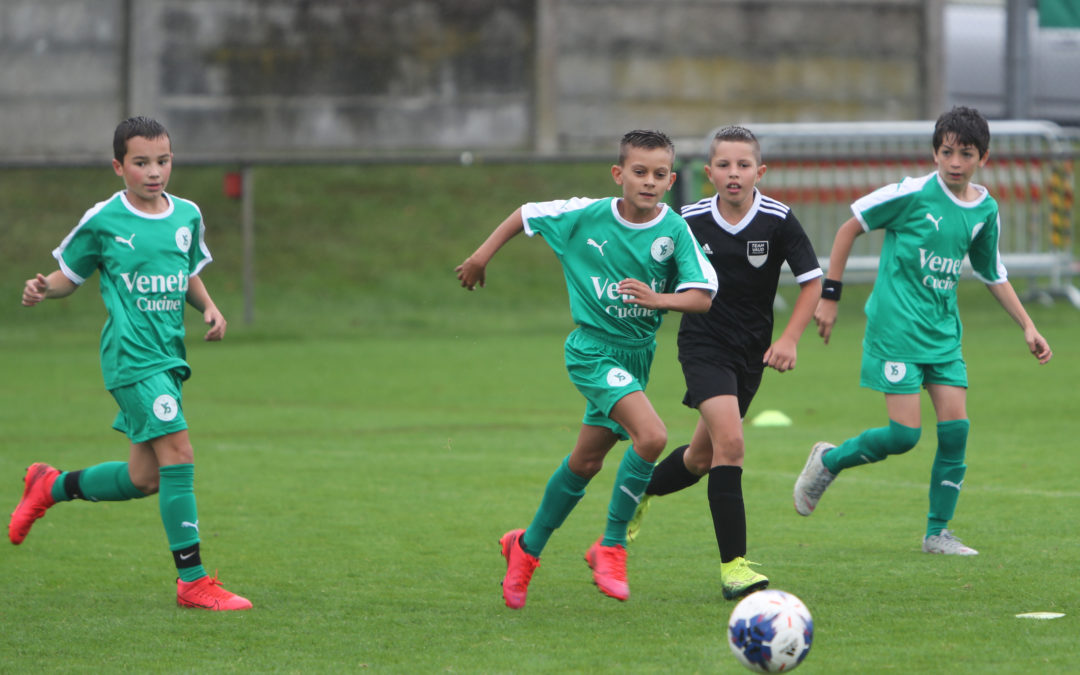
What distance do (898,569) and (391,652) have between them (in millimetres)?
2215

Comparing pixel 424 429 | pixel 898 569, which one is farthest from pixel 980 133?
pixel 424 429

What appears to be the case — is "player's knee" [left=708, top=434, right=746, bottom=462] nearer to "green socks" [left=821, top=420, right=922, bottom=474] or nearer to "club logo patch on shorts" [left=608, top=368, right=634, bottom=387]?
"club logo patch on shorts" [left=608, top=368, right=634, bottom=387]

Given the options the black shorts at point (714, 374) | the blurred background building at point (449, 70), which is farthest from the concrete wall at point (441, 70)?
the black shorts at point (714, 374)

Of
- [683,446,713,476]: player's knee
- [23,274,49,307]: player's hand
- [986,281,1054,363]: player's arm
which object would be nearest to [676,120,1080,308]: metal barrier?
[986,281,1054,363]: player's arm

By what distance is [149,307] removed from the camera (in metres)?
5.75

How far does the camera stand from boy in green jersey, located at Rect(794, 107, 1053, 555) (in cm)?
643

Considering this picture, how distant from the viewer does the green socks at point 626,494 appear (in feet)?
19.3

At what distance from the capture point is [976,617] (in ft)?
17.0

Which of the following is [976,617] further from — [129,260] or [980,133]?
[129,260]

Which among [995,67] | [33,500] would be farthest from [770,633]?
[995,67]

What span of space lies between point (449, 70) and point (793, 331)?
51.4 feet

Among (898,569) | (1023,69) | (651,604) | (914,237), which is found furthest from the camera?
(1023,69)

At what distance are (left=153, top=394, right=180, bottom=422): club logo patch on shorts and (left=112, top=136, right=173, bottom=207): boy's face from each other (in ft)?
2.58

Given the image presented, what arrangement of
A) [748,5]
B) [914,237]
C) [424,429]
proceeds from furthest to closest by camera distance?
[748,5] → [424,429] → [914,237]
